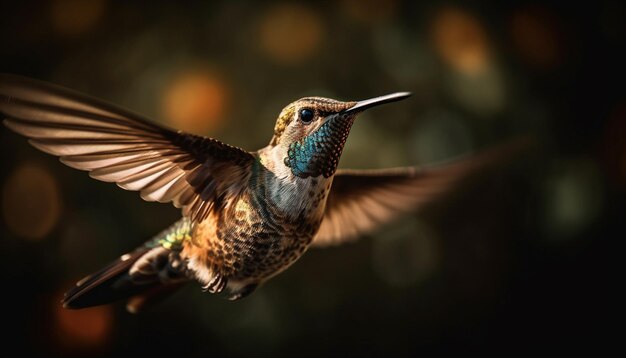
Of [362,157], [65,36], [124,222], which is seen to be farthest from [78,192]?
[362,157]

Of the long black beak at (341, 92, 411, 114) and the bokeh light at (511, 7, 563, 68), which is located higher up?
the long black beak at (341, 92, 411, 114)

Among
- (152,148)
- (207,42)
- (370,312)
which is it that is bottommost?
(370,312)

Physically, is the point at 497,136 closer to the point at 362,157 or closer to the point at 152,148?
the point at 362,157

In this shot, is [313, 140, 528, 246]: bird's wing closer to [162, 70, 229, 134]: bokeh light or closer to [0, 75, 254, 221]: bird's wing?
[0, 75, 254, 221]: bird's wing

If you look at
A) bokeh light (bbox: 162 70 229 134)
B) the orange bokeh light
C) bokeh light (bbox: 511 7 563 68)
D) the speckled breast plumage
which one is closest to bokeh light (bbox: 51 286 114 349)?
the orange bokeh light

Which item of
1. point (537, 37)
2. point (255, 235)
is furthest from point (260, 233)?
point (537, 37)

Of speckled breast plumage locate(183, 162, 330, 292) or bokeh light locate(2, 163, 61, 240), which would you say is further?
bokeh light locate(2, 163, 61, 240)

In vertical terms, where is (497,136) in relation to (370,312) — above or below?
above
